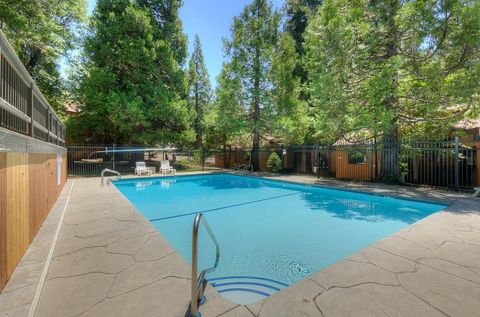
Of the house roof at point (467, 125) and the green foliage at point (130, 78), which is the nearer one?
the house roof at point (467, 125)

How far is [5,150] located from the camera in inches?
86.1

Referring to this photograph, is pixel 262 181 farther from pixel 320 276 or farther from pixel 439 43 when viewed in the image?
pixel 320 276

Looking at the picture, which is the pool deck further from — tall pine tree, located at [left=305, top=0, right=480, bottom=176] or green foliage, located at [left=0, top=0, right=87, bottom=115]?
green foliage, located at [left=0, top=0, right=87, bottom=115]

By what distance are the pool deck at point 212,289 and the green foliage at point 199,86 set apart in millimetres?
20053

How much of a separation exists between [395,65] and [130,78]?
1595 cm

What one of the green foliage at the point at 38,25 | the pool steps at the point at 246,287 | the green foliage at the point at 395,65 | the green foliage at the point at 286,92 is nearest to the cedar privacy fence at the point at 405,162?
the green foliage at the point at 395,65

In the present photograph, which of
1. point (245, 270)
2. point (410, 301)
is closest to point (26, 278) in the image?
point (245, 270)

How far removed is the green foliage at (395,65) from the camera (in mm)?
7867

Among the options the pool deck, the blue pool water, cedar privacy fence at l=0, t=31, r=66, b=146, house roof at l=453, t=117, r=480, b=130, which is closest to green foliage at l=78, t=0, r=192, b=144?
the blue pool water

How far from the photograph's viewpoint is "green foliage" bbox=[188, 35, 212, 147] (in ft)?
77.5

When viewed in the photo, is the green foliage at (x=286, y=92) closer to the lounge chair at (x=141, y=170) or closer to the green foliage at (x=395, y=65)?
the green foliage at (x=395, y=65)

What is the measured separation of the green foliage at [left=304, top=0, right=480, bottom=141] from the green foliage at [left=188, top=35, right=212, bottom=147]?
1423 centimetres

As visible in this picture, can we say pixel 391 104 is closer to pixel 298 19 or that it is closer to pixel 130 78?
pixel 298 19

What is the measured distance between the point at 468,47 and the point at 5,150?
11.6 metres
